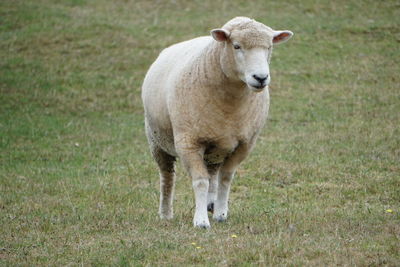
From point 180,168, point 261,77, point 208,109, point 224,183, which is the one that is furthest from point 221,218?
point 180,168

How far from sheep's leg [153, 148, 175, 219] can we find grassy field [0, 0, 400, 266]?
36cm

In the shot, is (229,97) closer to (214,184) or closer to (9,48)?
(214,184)

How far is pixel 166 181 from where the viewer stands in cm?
866

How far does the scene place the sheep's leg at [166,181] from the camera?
8609mm

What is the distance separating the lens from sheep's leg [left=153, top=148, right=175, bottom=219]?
28.2 ft

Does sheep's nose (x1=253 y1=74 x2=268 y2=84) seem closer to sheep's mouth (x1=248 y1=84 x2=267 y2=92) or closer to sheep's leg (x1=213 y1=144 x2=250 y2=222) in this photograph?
sheep's mouth (x1=248 y1=84 x2=267 y2=92)

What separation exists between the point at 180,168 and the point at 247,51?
525 cm

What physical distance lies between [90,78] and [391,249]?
43.1ft

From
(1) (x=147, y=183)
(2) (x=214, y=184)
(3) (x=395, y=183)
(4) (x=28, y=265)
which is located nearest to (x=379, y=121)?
(3) (x=395, y=183)

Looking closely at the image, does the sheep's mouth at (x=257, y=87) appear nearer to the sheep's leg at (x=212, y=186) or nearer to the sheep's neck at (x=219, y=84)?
the sheep's neck at (x=219, y=84)

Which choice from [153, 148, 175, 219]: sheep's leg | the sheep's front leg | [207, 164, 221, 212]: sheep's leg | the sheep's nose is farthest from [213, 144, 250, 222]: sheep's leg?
the sheep's nose

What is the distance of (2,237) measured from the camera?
280 inches

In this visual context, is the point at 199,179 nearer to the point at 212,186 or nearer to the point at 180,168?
the point at 212,186

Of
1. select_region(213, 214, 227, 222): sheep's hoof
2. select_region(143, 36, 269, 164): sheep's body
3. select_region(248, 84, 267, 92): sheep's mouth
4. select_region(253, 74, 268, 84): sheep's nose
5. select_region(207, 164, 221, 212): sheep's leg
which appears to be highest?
select_region(253, 74, 268, 84): sheep's nose
